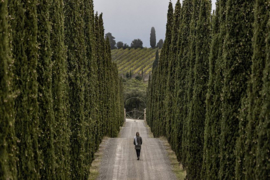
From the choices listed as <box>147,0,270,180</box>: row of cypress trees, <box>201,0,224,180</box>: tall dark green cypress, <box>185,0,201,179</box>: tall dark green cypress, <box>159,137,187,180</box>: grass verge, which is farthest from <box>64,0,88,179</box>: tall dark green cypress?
<box>159,137,187,180</box>: grass verge

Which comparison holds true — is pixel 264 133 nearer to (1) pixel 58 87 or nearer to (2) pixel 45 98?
(2) pixel 45 98

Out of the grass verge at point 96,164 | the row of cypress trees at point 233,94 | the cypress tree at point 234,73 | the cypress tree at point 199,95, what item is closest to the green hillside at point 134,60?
the grass verge at point 96,164

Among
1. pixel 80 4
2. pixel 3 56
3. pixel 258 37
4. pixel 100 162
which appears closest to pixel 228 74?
pixel 258 37

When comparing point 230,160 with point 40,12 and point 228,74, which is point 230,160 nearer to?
point 228,74

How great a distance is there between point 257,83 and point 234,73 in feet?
7.13

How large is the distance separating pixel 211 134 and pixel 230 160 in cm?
181

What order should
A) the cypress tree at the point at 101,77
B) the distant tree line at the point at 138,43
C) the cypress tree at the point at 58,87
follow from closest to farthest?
the cypress tree at the point at 58,87 → the cypress tree at the point at 101,77 → the distant tree line at the point at 138,43

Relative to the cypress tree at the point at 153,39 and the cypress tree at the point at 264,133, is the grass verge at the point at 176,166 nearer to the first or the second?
the cypress tree at the point at 264,133

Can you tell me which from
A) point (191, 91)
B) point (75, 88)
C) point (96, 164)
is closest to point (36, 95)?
point (75, 88)

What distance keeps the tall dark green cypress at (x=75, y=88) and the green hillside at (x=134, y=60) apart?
119 meters

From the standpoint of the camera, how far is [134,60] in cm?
15812

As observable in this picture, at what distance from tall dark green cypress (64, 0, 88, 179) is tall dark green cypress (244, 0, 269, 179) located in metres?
7.70

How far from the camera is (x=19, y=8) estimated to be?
24.1 feet

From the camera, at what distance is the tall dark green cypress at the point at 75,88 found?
13000 mm
